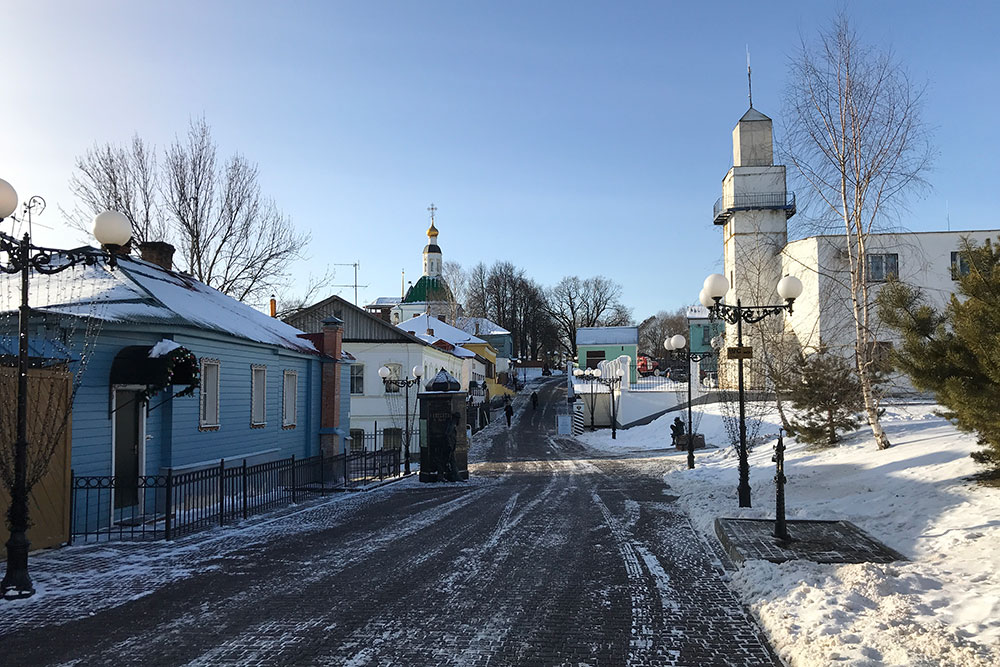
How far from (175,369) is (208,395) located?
11.8 ft

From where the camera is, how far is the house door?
41.2 feet

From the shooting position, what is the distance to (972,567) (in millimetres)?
6895

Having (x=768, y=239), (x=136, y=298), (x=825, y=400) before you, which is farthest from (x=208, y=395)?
(x=768, y=239)

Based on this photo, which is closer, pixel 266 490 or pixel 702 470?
pixel 266 490

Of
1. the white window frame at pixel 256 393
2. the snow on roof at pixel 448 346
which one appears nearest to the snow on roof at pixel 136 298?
the white window frame at pixel 256 393

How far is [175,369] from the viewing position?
12258 mm

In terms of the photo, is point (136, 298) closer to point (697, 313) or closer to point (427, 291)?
point (697, 313)

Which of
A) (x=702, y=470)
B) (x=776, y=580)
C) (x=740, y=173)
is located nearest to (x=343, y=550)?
(x=776, y=580)

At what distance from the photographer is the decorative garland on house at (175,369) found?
39.4ft

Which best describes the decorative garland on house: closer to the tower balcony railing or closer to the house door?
the house door

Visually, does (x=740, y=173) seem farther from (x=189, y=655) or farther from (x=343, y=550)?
(x=189, y=655)

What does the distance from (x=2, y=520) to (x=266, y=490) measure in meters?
5.80

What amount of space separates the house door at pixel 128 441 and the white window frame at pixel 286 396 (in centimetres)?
656

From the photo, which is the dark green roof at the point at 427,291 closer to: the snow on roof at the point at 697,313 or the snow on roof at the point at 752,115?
the snow on roof at the point at 697,313
